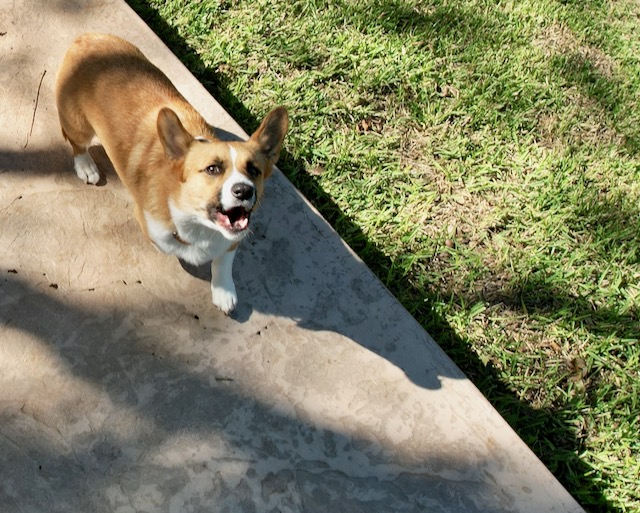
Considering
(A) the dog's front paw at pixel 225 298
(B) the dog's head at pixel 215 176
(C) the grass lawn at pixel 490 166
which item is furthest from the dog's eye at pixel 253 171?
(C) the grass lawn at pixel 490 166

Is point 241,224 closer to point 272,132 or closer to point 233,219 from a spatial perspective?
point 233,219

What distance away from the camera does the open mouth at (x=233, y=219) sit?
2.75 meters

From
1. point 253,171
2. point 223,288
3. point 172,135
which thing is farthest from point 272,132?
point 223,288

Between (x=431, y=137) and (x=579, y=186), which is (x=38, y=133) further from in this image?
(x=579, y=186)

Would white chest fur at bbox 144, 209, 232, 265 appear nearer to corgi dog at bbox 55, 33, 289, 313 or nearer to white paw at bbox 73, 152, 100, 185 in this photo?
corgi dog at bbox 55, 33, 289, 313

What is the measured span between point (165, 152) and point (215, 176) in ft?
0.90

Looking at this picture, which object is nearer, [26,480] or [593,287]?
[26,480]

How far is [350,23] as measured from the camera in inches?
184

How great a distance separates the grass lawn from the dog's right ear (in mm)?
1277

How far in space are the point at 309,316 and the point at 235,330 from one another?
0.40 meters

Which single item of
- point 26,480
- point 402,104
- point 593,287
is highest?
point 402,104

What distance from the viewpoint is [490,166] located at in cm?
423

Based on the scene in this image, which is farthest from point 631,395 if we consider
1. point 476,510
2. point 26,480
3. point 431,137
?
point 26,480

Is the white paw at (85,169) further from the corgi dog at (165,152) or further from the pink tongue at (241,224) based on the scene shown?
the pink tongue at (241,224)
